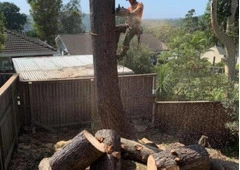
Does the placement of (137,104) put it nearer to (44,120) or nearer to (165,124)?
(165,124)

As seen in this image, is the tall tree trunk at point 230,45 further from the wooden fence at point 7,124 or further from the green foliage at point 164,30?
the green foliage at point 164,30

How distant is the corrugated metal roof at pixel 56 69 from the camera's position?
8172mm

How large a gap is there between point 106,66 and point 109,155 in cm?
180

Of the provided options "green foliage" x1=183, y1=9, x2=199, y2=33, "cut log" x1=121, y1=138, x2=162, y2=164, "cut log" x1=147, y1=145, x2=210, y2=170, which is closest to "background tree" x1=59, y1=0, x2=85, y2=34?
"green foliage" x1=183, y1=9, x2=199, y2=33

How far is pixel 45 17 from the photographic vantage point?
93.6 ft

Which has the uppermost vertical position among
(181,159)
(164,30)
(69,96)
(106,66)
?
(164,30)

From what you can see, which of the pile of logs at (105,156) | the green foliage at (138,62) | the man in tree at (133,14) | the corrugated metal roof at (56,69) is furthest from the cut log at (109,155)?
the green foliage at (138,62)

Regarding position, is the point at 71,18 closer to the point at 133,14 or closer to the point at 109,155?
the point at 133,14

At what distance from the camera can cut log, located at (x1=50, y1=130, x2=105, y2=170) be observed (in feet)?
12.9

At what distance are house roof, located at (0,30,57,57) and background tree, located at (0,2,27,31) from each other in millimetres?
29880

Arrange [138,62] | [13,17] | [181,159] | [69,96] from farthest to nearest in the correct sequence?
[13,17] → [138,62] → [69,96] → [181,159]

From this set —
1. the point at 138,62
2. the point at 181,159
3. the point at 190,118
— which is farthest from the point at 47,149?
the point at 138,62

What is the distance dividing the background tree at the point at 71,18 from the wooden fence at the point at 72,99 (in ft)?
95.3

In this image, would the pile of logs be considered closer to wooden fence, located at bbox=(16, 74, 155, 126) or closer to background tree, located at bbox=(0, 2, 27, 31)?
wooden fence, located at bbox=(16, 74, 155, 126)
